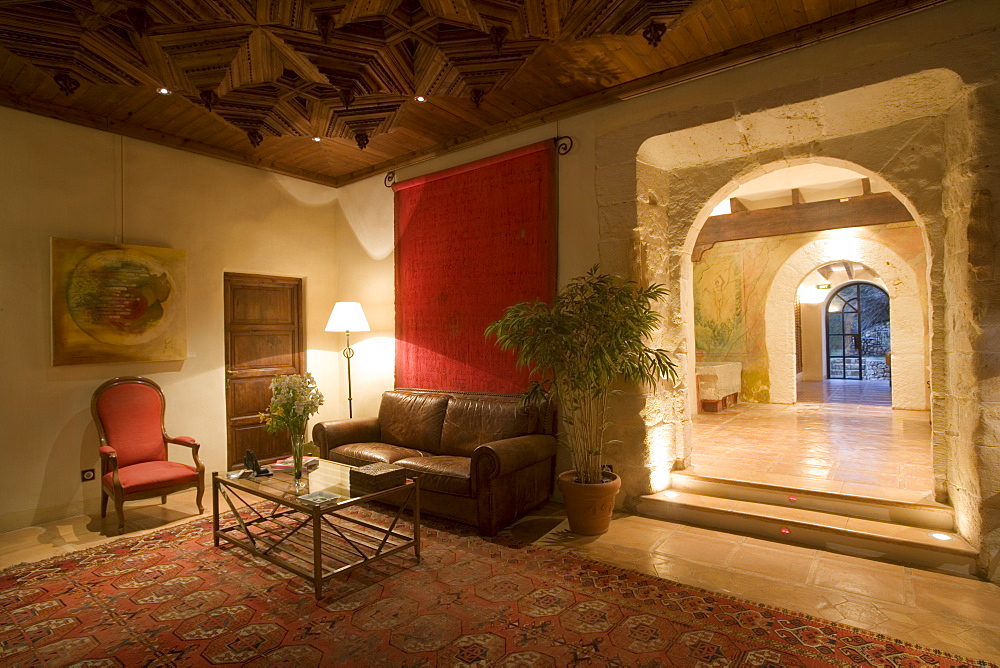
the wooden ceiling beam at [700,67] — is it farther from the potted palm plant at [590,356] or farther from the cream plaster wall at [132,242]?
the cream plaster wall at [132,242]

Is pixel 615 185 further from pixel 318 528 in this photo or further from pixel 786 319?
pixel 786 319

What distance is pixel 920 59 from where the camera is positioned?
2.94 metres

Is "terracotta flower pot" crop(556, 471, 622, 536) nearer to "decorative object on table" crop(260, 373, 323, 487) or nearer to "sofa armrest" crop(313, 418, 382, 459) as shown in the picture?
"decorative object on table" crop(260, 373, 323, 487)

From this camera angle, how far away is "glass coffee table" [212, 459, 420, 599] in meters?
2.77

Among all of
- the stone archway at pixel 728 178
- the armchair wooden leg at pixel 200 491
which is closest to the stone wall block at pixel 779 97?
the stone archway at pixel 728 178

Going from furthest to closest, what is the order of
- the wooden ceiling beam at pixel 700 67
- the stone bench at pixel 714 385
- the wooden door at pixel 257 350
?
1. the stone bench at pixel 714 385
2. the wooden door at pixel 257 350
3. the wooden ceiling beam at pixel 700 67

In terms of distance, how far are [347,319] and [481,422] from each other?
186 centimetres

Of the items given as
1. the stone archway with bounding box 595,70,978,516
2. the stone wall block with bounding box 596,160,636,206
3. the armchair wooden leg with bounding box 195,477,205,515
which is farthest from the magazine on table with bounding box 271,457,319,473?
the stone wall block with bounding box 596,160,636,206

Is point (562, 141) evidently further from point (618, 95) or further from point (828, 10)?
point (828, 10)

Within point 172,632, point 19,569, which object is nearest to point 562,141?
point 172,632

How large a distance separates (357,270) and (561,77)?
10.1 ft

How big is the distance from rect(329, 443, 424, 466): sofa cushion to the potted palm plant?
50.3 inches

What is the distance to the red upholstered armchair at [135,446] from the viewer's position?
3643mm

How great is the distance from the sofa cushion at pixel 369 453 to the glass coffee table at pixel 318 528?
350mm
